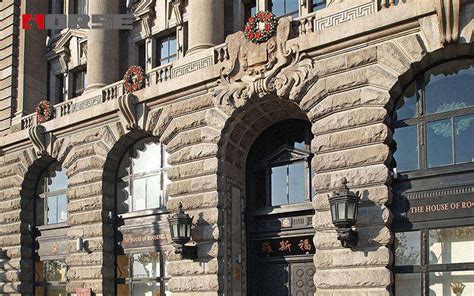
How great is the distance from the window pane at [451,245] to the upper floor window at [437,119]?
1483mm

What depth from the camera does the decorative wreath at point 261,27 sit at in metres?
16.8

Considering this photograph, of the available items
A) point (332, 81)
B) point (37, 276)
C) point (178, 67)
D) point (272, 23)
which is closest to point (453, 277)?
point (332, 81)

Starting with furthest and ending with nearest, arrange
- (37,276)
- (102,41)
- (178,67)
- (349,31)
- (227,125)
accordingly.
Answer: (37,276)
(102,41)
(178,67)
(227,125)
(349,31)

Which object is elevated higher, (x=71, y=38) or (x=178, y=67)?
(x=71, y=38)

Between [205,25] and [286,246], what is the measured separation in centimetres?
690

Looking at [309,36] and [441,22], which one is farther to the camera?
[309,36]

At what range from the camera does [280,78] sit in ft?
53.7

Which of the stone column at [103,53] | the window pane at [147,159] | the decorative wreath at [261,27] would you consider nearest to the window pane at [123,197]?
the window pane at [147,159]

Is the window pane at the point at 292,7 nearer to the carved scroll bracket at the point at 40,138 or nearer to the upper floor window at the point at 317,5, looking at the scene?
the upper floor window at the point at 317,5

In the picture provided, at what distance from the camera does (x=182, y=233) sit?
17.2 metres

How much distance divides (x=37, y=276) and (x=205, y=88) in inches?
445

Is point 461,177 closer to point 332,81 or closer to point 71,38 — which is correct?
point 332,81

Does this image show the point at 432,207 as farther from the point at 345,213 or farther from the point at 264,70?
the point at 264,70

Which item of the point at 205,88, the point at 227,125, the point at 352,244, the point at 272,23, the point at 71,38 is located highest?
the point at 71,38
